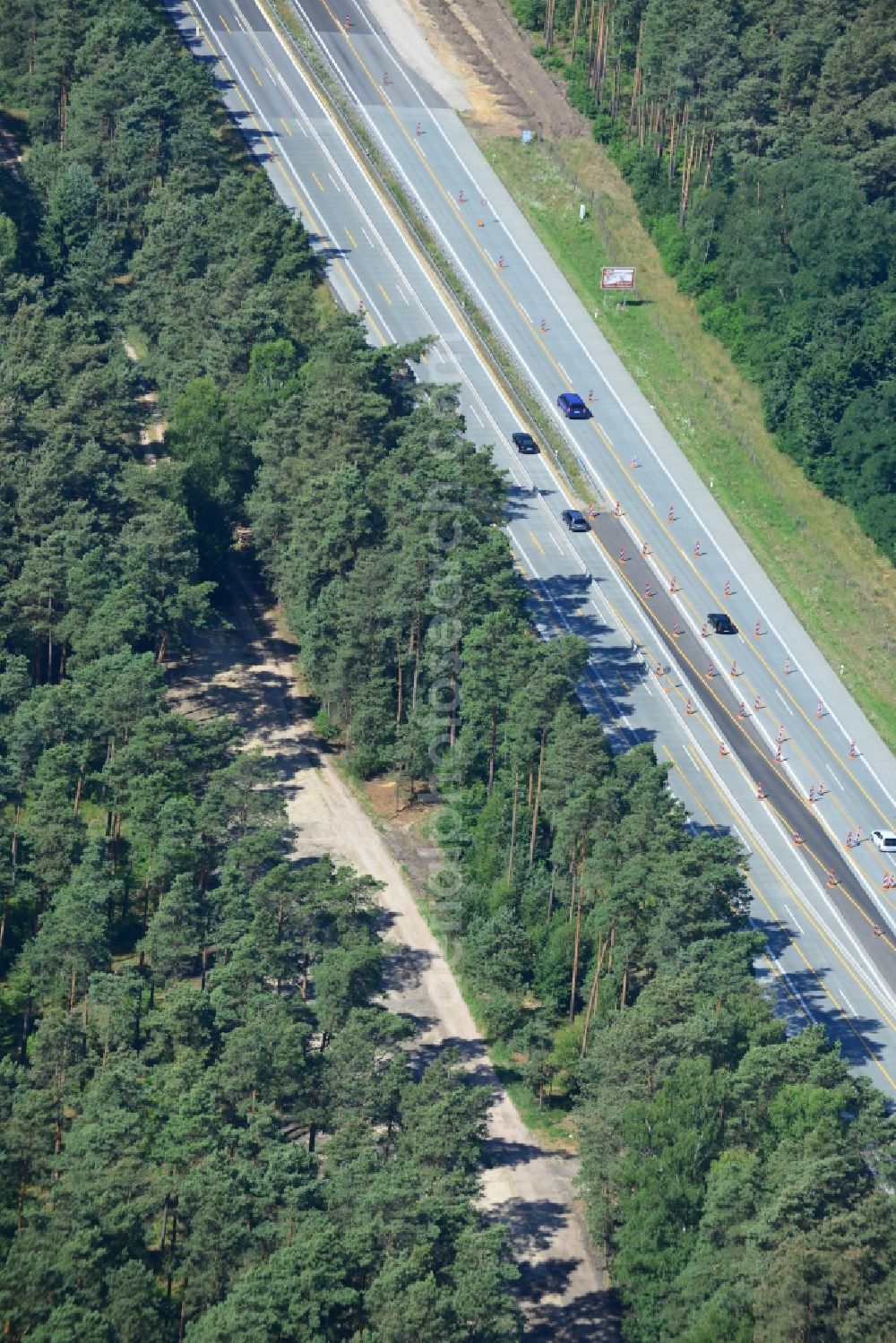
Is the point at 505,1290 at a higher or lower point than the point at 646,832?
lower

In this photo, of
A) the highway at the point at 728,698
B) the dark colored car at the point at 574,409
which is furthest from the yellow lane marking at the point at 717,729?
Result: the dark colored car at the point at 574,409

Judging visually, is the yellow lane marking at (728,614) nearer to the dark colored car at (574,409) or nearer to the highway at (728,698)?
the highway at (728,698)

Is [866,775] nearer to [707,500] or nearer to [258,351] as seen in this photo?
[707,500]

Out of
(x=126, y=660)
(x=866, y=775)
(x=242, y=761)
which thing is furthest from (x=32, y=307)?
(x=866, y=775)

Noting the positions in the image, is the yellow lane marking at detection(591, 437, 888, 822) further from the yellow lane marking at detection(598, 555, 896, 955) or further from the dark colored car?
A: the yellow lane marking at detection(598, 555, 896, 955)

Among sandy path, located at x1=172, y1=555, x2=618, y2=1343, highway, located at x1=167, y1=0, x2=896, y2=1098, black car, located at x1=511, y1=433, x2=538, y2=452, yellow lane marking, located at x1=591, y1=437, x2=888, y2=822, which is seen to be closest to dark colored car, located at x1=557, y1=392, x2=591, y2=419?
highway, located at x1=167, y1=0, x2=896, y2=1098

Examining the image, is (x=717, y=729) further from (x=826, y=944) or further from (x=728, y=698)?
(x=826, y=944)

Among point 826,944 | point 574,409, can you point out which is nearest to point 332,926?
point 826,944
